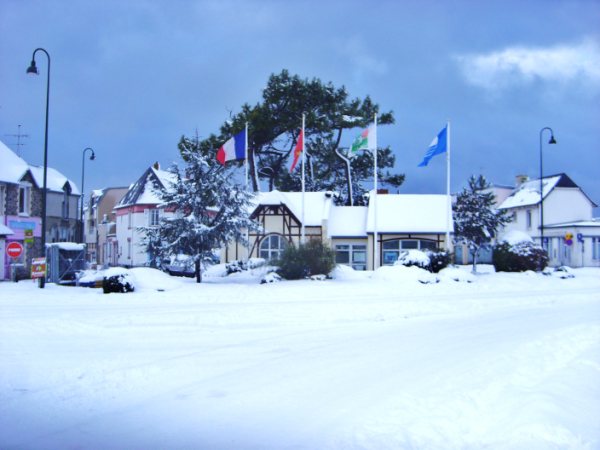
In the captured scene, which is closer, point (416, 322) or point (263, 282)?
point (416, 322)

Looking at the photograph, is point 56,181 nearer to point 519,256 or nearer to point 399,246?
point 399,246

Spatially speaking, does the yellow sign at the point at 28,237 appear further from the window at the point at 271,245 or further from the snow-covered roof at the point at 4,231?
the window at the point at 271,245

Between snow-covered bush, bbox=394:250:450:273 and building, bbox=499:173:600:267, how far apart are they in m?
21.9

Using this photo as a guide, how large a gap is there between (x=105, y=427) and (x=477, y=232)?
35832 mm

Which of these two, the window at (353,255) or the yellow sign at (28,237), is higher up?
the yellow sign at (28,237)

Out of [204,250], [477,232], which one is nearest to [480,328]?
[204,250]

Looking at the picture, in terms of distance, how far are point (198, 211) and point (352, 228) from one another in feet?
49.5

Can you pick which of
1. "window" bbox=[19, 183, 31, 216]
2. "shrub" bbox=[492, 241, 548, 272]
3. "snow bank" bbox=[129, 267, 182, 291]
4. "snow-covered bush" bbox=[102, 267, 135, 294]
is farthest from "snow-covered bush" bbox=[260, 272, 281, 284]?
"window" bbox=[19, 183, 31, 216]

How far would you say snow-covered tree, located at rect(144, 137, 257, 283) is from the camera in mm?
25775

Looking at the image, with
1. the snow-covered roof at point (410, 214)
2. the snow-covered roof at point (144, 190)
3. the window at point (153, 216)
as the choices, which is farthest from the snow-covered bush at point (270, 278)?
the window at point (153, 216)

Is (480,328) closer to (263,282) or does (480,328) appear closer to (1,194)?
(263,282)

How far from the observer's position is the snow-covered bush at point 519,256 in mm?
32969

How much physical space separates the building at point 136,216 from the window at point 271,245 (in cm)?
1318

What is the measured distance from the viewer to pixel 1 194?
3397 centimetres
